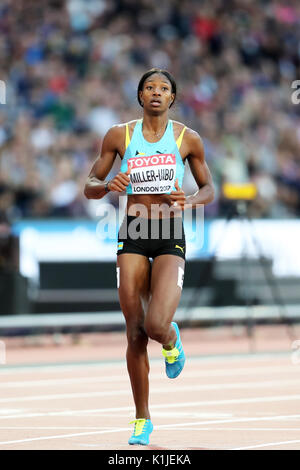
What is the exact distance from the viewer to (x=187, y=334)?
20.6 metres

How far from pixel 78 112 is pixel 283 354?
7393 millimetres

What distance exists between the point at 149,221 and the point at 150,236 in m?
0.11

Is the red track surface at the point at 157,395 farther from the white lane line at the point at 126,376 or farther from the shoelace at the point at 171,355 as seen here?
the shoelace at the point at 171,355

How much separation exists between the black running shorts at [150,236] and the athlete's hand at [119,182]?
1.00 feet

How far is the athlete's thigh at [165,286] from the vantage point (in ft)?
26.8

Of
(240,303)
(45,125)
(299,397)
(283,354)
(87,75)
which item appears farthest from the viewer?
(87,75)

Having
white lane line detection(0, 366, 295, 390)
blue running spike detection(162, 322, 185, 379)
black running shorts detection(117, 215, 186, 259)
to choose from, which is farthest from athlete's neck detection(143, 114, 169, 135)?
white lane line detection(0, 366, 295, 390)

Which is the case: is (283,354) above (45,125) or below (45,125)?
below

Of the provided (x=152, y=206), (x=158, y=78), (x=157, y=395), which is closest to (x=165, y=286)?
(x=152, y=206)

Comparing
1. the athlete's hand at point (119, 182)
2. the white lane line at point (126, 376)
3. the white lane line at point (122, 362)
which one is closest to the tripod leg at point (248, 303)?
the white lane line at point (122, 362)

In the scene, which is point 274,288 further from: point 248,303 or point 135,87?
point 135,87

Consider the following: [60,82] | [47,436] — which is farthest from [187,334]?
[47,436]
